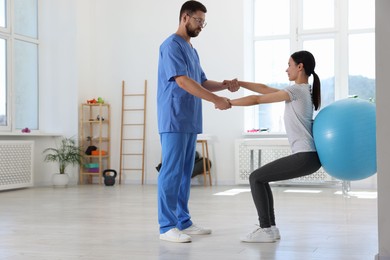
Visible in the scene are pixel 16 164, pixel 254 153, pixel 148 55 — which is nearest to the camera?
pixel 16 164

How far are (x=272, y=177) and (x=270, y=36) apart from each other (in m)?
5.23

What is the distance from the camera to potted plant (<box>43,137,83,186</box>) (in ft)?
25.0

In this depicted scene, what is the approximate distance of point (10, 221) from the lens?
4230mm

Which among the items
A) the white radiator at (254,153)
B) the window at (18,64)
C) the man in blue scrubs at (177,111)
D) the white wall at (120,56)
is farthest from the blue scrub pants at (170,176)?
the window at (18,64)

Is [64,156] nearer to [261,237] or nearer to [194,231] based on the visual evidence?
[194,231]

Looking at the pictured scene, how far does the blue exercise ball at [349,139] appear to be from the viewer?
2.85 meters

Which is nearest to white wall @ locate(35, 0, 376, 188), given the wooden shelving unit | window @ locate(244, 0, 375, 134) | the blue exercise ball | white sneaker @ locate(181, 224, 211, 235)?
the wooden shelving unit

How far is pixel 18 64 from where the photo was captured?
25.8 feet

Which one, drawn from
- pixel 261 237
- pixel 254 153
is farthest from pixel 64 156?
pixel 261 237

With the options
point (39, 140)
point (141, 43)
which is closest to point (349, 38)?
point (141, 43)

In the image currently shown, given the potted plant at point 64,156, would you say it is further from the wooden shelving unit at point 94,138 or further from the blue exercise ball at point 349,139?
the blue exercise ball at point 349,139

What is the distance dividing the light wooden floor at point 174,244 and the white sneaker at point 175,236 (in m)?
0.06

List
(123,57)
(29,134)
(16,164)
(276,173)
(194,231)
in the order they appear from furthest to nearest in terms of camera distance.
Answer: (123,57) < (29,134) < (16,164) < (194,231) < (276,173)

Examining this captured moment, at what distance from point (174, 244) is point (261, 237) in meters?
0.50
